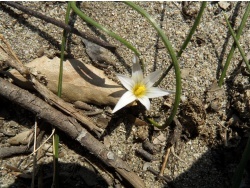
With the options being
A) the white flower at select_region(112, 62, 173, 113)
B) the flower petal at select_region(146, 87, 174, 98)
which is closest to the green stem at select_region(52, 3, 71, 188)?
the white flower at select_region(112, 62, 173, 113)

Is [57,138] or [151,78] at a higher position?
[151,78]

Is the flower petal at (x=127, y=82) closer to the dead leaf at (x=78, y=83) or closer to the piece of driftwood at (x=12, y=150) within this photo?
the dead leaf at (x=78, y=83)

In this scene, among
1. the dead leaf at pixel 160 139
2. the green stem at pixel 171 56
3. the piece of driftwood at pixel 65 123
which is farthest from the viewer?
the dead leaf at pixel 160 139

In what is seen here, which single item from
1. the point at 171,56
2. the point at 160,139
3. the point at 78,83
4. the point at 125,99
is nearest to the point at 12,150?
the point at 78,83

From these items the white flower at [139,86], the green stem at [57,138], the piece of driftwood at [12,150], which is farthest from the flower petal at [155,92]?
the piece of driftwood at [12,150]

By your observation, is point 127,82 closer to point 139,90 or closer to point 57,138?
point 139,90
